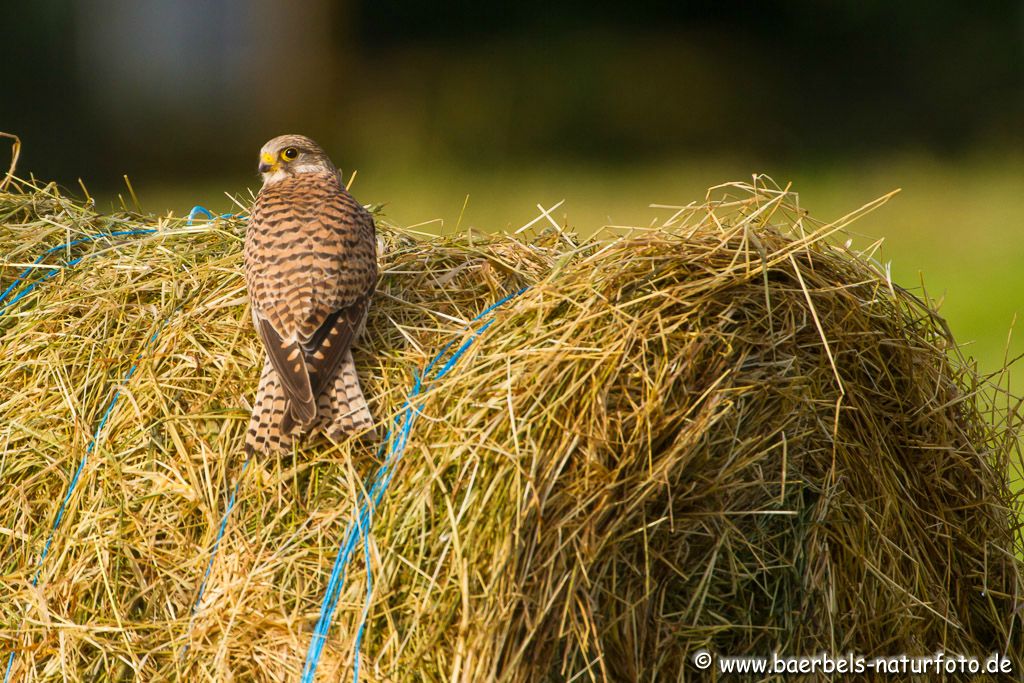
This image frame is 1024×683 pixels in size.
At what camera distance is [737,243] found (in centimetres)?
379

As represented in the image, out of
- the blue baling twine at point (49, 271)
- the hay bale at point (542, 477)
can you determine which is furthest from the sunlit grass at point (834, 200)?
the blue baling twine at point (49, 271)

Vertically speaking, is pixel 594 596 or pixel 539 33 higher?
pixel 539 33

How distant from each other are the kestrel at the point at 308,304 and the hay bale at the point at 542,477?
9cm

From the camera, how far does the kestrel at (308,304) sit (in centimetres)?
352

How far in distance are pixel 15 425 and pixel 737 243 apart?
2.18 metres

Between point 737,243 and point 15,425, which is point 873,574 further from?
point 15,425

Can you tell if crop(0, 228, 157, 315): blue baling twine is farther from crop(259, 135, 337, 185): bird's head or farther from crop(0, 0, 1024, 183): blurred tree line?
crop(0, 0, 1024, 183): blurred tree line

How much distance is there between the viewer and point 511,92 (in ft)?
59.7

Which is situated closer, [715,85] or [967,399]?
[967,399]

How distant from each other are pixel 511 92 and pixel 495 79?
520mm

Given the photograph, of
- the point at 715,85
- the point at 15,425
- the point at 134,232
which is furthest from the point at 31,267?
the point at 715,85

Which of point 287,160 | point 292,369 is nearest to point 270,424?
point 292,369

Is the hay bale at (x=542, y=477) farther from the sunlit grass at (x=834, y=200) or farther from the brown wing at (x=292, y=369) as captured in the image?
the sunlit grass at (x=834, y=200)

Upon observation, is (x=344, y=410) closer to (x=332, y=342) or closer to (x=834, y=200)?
(x=332, y=342)
